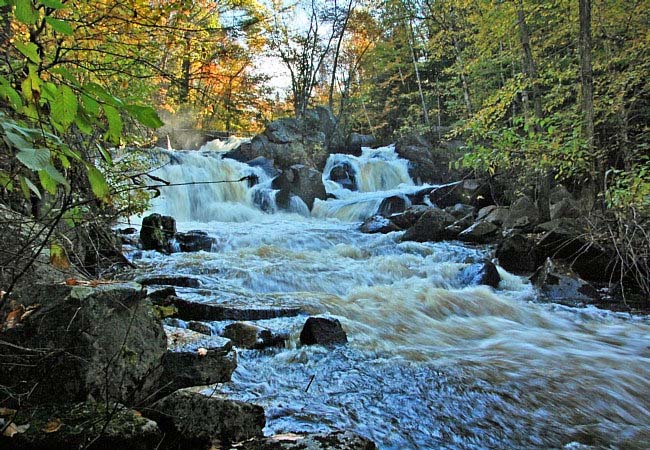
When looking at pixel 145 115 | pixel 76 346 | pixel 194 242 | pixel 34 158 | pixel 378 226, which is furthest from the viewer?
pixel 378 226

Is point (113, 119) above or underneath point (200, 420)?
above

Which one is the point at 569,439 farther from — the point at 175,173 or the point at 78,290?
the point at 175,173

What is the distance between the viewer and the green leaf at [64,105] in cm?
95

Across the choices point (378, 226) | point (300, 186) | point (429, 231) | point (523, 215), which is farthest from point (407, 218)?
point (300, 186)

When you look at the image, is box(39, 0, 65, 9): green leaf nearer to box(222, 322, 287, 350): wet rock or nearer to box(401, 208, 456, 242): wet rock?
box(222, 322, 287, 350): wet rock

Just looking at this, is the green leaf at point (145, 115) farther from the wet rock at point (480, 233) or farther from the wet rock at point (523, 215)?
the wet rock at point (480, 233)

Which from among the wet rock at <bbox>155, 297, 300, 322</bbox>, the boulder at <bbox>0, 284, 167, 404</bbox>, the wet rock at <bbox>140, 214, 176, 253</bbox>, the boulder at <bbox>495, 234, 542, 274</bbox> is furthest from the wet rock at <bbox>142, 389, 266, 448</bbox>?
the boulder at <bbox>495, 234, 542, 274</bbox>

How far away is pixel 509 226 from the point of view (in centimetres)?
1008

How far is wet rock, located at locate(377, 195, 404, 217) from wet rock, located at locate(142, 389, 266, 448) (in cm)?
1250

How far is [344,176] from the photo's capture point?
750 inches

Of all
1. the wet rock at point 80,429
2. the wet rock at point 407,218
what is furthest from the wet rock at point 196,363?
the wet rock at point 407,218

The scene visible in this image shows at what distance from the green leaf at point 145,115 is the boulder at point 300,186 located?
48.6 ft

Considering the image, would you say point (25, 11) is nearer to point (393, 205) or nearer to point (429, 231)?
point (429, 231)

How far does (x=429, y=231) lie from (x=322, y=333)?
22.4 feet
